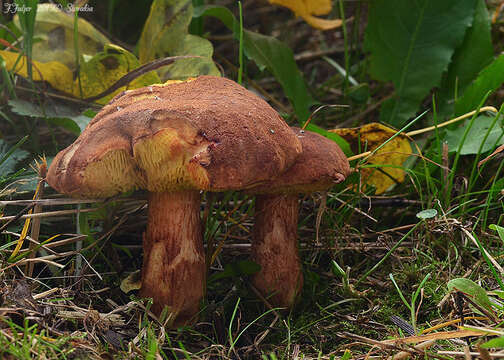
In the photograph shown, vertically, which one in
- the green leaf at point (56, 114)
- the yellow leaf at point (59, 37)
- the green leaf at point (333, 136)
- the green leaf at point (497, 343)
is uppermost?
the yellow leaf at point (59, 37)

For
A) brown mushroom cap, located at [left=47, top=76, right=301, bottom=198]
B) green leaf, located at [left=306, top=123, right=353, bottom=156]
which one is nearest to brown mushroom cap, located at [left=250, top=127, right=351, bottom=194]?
brown mushroom cap, located at [left=47, top=76, right=301, bottom=198]

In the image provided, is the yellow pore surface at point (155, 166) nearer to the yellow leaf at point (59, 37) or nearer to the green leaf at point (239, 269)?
the green leaf at point (239, 269)

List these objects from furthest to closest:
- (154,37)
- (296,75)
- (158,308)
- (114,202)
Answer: (296,75)
(154,37)
(114,202)
(158,308)

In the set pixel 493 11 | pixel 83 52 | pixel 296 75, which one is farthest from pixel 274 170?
pixel 493 11

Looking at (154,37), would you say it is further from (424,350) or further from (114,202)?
(424,350)

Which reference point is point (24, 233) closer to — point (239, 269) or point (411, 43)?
point (239, 269)

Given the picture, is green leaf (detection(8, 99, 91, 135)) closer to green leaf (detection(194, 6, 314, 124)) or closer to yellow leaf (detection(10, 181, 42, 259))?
yellow leaf (detection(10, 181, 42, 259))

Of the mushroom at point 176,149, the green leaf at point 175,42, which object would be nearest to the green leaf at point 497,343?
the mushroom at point 176,149
